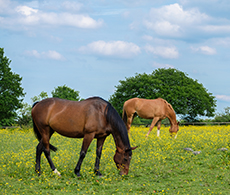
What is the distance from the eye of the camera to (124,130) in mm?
9141

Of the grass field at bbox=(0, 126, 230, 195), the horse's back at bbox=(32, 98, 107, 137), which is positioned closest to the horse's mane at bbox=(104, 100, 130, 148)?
the horse's back at bbox=(32, 98, 107, 137)

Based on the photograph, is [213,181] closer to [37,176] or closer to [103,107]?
[103,107]

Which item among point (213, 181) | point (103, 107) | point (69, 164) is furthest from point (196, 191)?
point (69, 164)

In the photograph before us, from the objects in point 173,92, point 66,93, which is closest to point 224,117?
point 173,92

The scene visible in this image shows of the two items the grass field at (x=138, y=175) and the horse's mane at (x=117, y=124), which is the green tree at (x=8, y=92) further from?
the horse's mane at (x=117, y=124)

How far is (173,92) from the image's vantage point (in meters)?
42.9

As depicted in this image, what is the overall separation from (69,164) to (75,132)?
230cm

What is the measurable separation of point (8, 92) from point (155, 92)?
70.3 ft

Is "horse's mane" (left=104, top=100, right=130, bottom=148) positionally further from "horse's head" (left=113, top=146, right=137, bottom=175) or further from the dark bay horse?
"horse's head" (left=113, top=146, right=137, bottom=175)

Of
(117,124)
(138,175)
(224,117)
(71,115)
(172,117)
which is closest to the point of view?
(117,124)

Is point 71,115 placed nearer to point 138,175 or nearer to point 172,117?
point 138,175

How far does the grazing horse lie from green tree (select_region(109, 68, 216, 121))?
23026 mm

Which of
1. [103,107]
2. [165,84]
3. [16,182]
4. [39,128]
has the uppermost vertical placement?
[165,84]

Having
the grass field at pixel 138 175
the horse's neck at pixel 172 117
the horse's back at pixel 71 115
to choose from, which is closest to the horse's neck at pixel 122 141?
the horse's back at pixel 71 115
